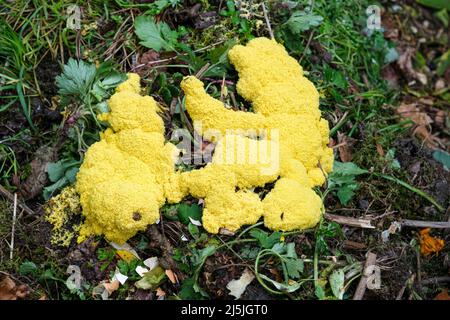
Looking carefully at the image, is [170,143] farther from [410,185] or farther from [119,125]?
[410,185]

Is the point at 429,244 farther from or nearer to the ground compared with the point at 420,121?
nearer to the ground

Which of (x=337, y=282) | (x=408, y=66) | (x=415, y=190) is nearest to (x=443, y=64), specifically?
(x=408, y=66)

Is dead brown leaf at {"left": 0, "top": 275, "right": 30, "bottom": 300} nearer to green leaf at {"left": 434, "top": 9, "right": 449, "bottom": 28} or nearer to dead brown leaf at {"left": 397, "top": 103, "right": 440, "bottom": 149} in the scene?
dead brown leaf at {"left": 397, "top": 103, "right": 440, "bottom": 149}

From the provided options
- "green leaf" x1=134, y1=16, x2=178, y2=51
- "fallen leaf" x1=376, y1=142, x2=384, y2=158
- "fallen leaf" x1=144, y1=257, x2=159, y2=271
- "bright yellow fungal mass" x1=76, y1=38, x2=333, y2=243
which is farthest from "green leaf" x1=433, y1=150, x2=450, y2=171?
"fallen leaf" x1=144, y1=257, x2=159, y2=271

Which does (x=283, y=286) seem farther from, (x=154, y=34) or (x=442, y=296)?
→ (x=154, y=34)

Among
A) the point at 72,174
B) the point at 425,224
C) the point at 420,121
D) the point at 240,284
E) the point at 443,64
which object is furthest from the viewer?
the point at 443,64

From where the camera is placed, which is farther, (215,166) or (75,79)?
(75,79)

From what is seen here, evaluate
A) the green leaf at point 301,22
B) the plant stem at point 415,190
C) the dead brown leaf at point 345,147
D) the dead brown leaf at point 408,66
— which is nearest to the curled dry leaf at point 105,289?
the dead brown leaf at point 345,147
